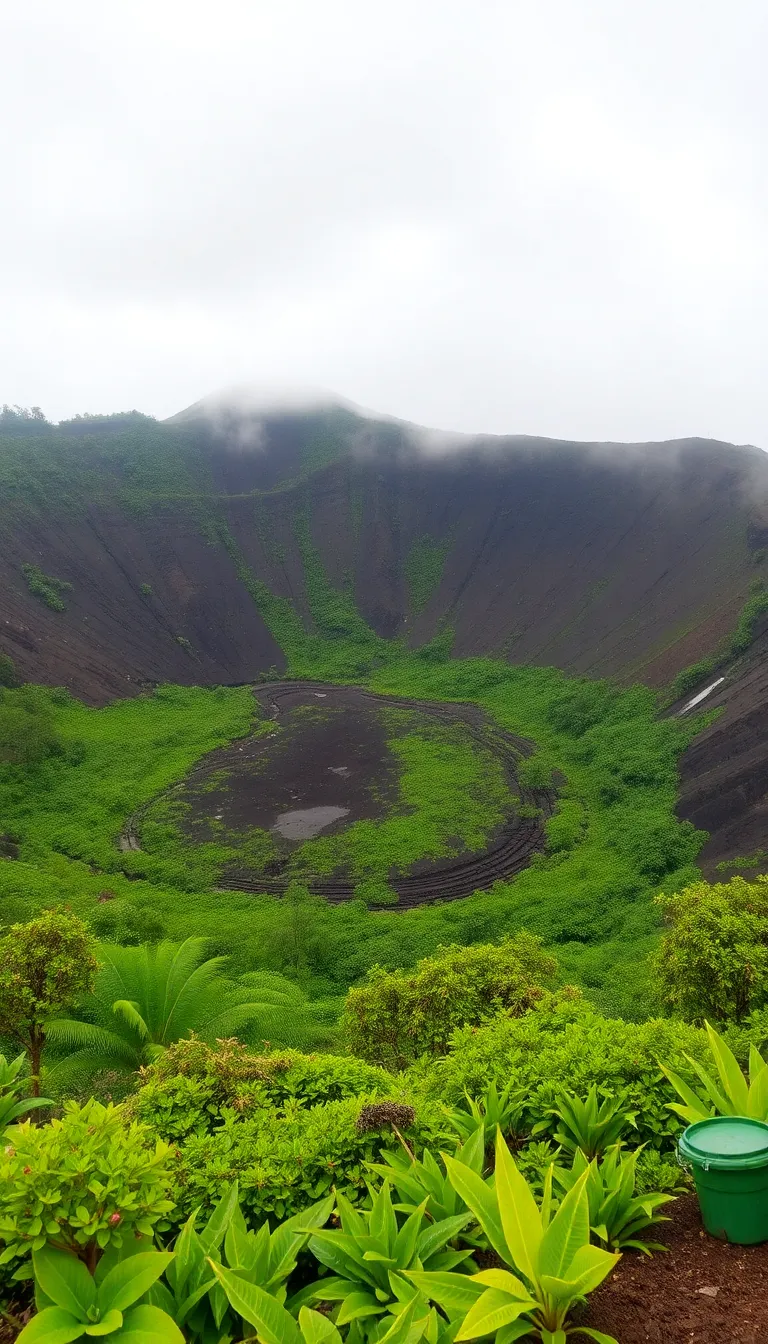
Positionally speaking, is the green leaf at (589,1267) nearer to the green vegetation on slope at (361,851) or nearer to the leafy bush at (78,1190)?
the leafy bush at (78,1190)

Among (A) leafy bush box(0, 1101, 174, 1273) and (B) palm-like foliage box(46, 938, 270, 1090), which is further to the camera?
(B) palm-like foliage box(46, 938, 270, 1090)

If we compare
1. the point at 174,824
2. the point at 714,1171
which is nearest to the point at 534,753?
the point at 174,824

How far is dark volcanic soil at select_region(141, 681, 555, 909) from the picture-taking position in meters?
23.2

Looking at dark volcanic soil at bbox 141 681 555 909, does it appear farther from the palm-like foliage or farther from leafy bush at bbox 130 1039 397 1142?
leafy bush at bbox 130 1039 397 1142

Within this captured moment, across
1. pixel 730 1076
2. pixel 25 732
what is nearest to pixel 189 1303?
pixel 730 1076

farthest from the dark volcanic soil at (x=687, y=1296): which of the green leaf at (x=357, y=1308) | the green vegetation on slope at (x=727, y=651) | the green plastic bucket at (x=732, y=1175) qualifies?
the green vegetation on slope at (x=727, y=651)

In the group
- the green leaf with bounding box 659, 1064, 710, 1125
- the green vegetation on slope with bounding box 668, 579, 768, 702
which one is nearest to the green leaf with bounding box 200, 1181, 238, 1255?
the green leaf with bounding box 659, 1064, 710, 1125

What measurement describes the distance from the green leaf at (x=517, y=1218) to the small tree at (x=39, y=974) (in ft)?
20.2

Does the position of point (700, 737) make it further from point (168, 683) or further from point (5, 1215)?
point (168, 683)

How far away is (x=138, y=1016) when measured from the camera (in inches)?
352

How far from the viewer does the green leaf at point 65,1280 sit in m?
3.08

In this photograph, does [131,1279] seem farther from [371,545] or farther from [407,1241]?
[371,545]

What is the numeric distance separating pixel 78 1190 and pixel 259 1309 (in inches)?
37.4

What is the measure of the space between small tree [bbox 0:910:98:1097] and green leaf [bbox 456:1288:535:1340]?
6.28m
